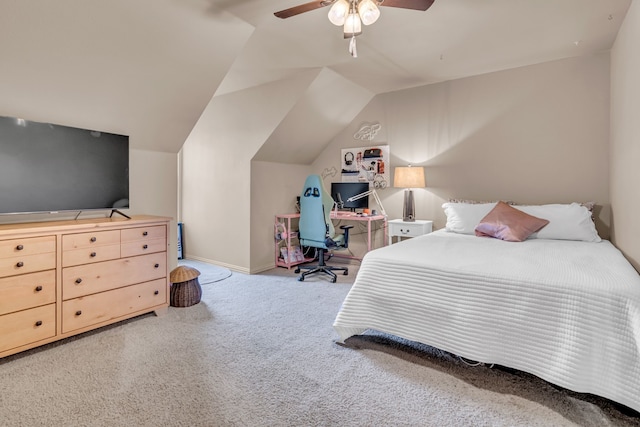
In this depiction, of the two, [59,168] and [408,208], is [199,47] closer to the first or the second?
[59,168]

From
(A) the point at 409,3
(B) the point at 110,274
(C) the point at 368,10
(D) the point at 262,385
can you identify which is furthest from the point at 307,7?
(B) the point at 110,274

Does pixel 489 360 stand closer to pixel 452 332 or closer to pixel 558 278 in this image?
pixel 452 332

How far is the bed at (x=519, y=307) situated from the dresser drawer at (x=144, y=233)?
169 cm

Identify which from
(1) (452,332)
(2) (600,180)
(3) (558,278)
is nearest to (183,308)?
(1) (452,332)

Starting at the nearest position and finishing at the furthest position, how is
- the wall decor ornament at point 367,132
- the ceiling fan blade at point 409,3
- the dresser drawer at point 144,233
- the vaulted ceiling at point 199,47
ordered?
1. the ceiling fan blade at point 409,3
2. the vaulted ceiling at point 199,47
3. the dresser drawer at point 144,233
4. the wall decor ornament at point 367,132

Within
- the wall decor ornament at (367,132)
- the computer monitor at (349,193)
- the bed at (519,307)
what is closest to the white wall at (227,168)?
the computer monitor at (349,193)

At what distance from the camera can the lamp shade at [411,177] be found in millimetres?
3982

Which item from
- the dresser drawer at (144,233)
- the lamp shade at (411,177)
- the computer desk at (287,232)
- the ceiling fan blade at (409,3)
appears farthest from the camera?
the computer desk at (287,232)

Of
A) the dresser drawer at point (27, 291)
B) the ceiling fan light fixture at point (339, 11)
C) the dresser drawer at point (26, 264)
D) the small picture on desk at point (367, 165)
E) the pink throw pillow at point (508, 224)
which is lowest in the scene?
the dresser drawer at point (27, 291)

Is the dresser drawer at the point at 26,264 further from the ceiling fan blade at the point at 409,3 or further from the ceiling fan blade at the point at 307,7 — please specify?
the ceiling fan blade at the point at 409,3

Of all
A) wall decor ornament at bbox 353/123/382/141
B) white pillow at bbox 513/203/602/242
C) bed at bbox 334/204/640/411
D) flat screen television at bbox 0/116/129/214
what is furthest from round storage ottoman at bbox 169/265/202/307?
white pillow at bbox 513/203/602/242

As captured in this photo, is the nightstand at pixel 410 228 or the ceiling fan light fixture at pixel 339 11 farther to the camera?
the nightstand at pixel 410 228

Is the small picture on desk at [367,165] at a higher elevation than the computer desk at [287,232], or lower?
higher

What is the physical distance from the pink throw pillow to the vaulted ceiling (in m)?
1.54
